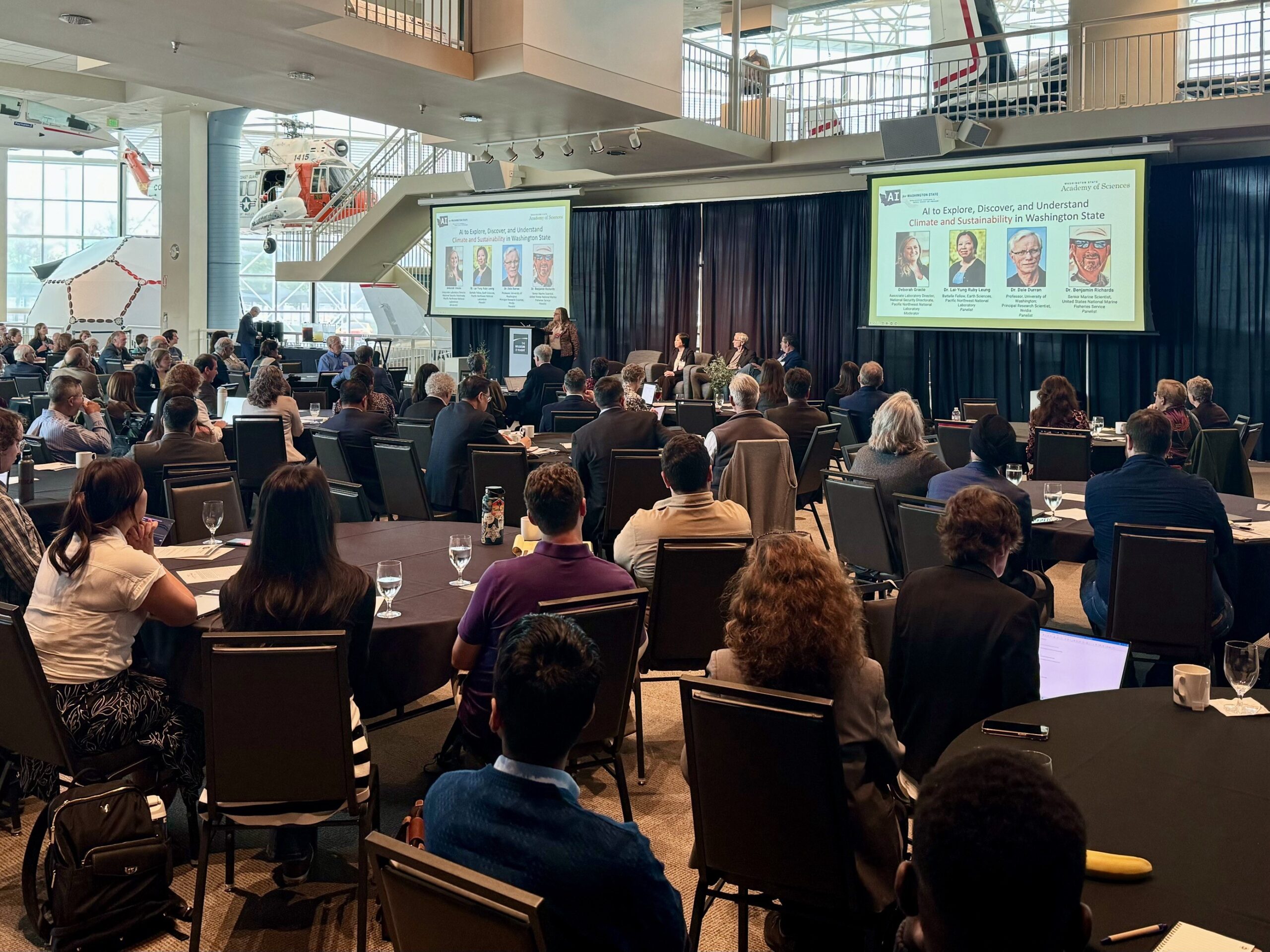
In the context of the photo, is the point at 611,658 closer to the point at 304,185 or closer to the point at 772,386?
the point at 772,386

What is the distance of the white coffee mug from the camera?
8.77 ft

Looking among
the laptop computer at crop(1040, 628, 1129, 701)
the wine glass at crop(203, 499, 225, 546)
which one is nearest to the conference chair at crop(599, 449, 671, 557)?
the wine glass at crop(203, 499, 225, 546)

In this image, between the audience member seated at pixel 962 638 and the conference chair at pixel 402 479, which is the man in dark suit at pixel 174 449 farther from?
the audience member seated at pixel 962 638

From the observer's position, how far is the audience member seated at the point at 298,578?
2.93 metres

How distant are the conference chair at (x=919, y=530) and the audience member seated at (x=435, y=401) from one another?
381 centimetres

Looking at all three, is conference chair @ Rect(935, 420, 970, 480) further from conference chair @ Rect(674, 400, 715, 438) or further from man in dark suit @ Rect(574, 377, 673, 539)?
man in dark suit @ Rect(574, 377, 673, 539)

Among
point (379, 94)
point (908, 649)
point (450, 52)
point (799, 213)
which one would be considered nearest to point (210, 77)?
point (379, 94)

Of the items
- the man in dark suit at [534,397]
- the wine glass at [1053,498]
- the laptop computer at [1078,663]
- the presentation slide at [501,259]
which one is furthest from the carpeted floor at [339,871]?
the presentation slide at [501,259]

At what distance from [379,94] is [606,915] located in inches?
383

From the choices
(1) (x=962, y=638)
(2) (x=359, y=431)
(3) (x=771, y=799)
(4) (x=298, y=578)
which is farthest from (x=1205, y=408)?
(4) (x=298, y=578)

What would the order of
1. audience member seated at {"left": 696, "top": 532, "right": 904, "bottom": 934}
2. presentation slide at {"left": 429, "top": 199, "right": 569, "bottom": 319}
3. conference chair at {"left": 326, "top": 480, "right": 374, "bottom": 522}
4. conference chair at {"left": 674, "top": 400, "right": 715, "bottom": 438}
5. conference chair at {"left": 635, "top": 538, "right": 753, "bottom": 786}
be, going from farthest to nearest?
1. presentation slide at {"left": 429, "top": 199, "right": 569, "bottom": 319}
2. conference chair at {"left": 674, "top": 400, "right": 715, "bottom": 438}
3. conference chair at {"left": 326, "top": 480, "right": 374, "bottom": 522}
4. conference chair at {"left": 635, "top": 538, "right": 753, "bottom": 786}
5. audience member seated at {"left": 696, "top": 532, "right": 904, "bottom": 934}

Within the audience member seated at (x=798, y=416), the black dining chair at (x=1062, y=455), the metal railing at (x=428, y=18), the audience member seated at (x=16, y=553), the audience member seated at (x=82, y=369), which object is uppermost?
the metal railing at (x=428, y=18)

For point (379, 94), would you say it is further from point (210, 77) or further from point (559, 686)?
point (559, 686)

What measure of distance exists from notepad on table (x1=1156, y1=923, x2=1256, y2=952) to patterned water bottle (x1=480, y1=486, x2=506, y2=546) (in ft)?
9.95
